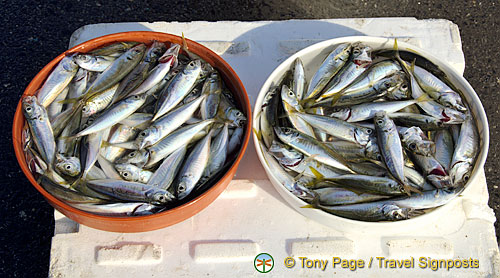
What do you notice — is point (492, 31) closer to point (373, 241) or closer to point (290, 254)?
point (373, 241)

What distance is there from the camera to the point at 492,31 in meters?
2.95

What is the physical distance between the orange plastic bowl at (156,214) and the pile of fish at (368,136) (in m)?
0.15

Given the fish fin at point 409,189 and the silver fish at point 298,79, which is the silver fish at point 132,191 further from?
the fish fin at point 409,189

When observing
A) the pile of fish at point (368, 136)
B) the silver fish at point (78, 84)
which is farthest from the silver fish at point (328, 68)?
the silver fish at point (78, 84)

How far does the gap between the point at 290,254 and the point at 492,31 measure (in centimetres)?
236

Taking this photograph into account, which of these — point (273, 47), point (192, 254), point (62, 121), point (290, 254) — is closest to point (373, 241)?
point (290, 254)

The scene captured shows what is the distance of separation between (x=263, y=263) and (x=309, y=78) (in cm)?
87

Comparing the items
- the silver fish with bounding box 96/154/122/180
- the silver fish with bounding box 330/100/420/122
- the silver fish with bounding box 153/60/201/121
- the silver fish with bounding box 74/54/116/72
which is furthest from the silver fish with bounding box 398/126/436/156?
the silver fish with bounding box 74/54/116/72

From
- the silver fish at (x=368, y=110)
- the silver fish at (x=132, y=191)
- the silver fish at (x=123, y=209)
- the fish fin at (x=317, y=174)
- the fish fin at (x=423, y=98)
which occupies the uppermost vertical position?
the fish fin at (x=423, y=98)

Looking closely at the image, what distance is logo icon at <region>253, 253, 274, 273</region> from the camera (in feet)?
5.30

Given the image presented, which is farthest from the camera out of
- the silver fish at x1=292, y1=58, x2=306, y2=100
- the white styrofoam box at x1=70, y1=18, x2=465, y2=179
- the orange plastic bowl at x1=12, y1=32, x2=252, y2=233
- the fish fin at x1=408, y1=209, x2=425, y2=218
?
the white styrofoam box at x1=70, y1=18, x2=465, y2=179

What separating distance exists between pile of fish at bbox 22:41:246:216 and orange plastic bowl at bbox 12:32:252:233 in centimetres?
3

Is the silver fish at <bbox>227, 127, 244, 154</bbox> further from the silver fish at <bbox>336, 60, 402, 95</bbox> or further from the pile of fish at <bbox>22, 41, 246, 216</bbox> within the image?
the silver fish at <bbox>336, 60, 402, 95</bbox>

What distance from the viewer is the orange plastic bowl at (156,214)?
146 cm
